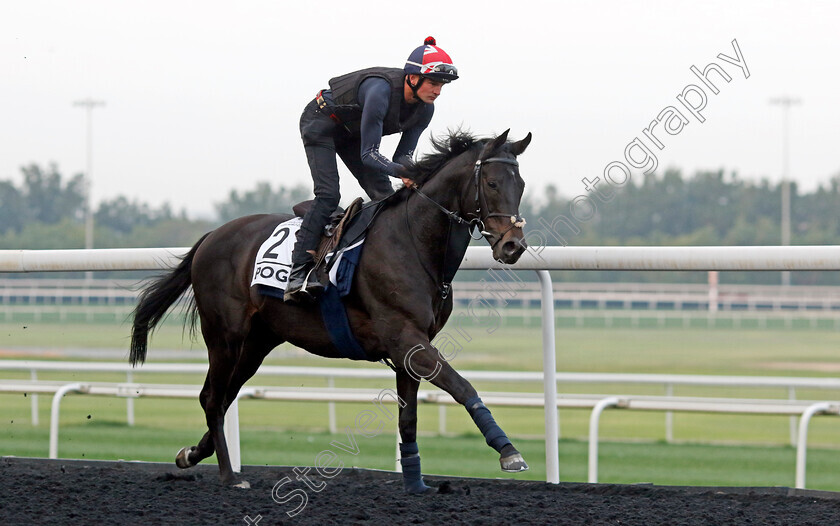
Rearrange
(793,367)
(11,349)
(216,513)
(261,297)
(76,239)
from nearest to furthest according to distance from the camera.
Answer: (216,513) → (261,297) → (793,367) → (11,349) → (76,239)

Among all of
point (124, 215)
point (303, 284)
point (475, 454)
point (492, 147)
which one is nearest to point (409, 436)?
point (303, 284)

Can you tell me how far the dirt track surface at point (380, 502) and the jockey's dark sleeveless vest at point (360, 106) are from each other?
4.65 ft

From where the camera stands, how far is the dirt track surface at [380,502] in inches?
131

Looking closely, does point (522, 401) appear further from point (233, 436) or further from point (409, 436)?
point (409, 436)

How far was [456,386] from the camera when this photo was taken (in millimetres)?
3686

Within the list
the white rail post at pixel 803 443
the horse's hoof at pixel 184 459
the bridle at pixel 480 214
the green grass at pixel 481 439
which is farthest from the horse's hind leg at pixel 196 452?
the white rail post at pixel 803 443

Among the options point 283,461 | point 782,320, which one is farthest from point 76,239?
point 283,461

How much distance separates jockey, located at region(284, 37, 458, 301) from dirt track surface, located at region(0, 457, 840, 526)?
0.81 metres

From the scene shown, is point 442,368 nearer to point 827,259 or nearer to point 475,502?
point 475,502

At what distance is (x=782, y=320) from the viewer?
123 ft

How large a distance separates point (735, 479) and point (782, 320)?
32020 mm

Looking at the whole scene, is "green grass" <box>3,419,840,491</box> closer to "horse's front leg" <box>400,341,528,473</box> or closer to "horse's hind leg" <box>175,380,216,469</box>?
"horse's hind leg" <box>175,380,216,469</box>

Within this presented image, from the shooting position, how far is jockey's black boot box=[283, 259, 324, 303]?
411 centimetres

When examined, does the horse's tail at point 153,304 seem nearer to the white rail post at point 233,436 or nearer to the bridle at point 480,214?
the white rail post at point 233,436
